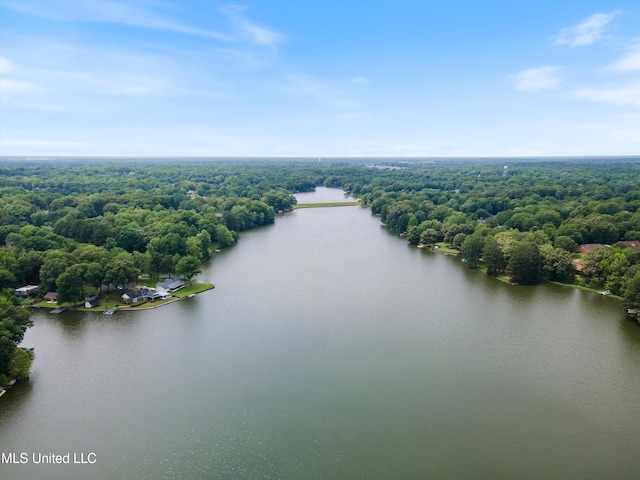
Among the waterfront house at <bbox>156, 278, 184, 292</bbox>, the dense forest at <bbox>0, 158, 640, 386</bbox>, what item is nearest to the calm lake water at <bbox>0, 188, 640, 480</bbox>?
the dense forest at <bbox>0, 158, 640, 386</bbox>

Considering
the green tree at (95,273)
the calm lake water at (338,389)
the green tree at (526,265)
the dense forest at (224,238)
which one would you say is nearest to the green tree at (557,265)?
the dense forest at (224,238)

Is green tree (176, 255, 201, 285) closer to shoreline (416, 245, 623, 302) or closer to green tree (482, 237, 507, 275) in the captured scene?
green tree (482, 237, 507, 275)

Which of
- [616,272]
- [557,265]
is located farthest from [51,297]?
[616,272]

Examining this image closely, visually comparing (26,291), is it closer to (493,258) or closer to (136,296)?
(136,296)

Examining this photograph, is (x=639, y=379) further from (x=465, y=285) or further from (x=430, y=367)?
(x=465, y=285)

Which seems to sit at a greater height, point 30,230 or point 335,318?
point 30,230

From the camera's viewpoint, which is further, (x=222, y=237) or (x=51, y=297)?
(x=222, y=237)

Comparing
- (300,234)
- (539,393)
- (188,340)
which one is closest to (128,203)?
(300,234)
